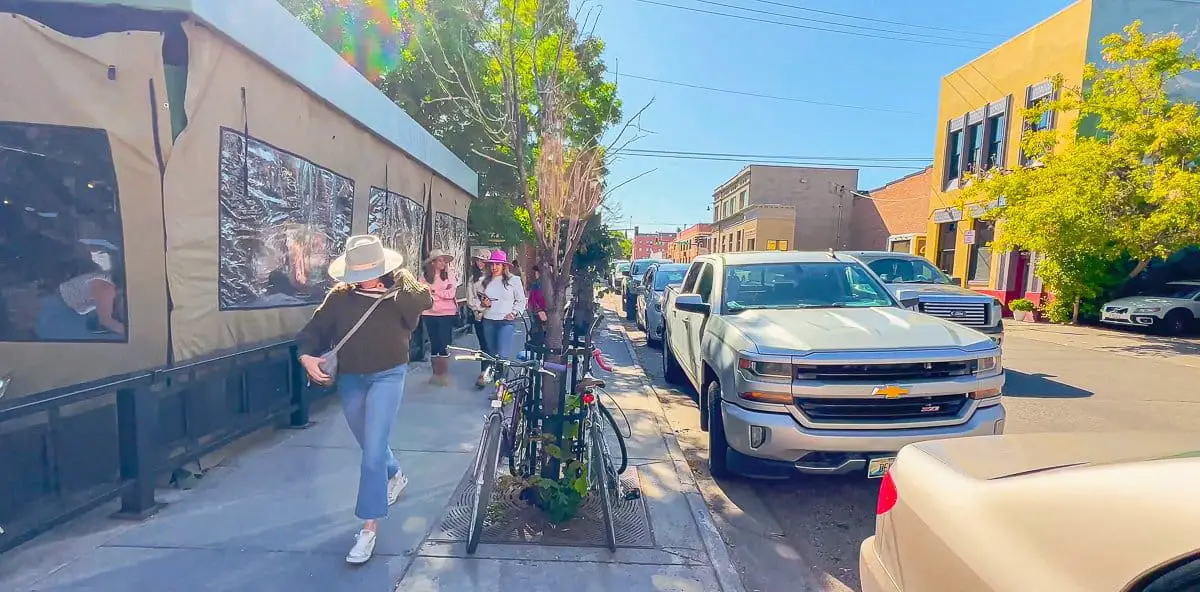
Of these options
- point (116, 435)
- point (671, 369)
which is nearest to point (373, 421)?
point (116, 435)

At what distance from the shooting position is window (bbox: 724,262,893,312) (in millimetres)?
5266

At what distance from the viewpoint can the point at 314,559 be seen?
3.16 metres

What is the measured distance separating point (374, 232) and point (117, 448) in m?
4.19

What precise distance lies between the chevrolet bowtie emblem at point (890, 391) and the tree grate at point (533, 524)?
170 centimetres

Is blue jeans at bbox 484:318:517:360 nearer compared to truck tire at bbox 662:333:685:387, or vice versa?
blue jeans at bbox 484:318:517:360

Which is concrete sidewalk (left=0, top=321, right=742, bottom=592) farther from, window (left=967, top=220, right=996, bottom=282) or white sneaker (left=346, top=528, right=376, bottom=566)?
window (left=967, top=220, right=996, bottom=282)

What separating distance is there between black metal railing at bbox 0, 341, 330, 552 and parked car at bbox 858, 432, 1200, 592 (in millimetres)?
3908

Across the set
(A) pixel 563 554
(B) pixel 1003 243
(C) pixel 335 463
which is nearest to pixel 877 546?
(A) pixel 563 554

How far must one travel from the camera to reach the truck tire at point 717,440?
4449mm

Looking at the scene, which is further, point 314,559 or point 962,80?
point 962,80

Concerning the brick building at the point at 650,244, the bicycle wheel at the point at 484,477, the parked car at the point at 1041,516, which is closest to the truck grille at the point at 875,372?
the parked car at the point at 1041,516

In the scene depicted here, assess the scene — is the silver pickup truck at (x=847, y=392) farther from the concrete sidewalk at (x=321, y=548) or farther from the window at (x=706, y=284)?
the window at (x=706, y=284)

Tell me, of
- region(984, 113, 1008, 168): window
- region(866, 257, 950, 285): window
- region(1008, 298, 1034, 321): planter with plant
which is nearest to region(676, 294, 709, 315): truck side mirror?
region(866, 257, 950, 285): window

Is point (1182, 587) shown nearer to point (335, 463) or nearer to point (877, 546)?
point (877, 546)
